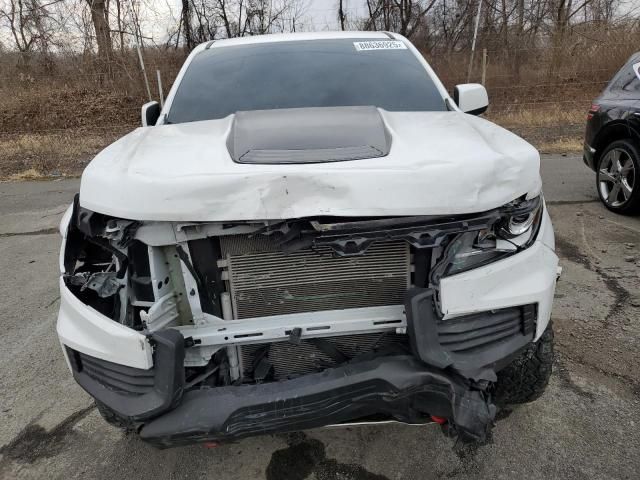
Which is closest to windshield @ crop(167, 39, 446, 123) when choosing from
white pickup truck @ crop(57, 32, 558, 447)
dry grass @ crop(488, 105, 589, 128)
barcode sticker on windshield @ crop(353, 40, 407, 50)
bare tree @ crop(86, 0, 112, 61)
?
barcode sticker on windshield @ crop(353, 40, 407, 50)

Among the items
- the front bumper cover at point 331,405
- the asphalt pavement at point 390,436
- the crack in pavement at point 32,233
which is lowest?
the asphalt pavement at point 390,436

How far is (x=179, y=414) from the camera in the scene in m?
1.69

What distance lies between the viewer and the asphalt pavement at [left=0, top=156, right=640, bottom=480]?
2164 mm

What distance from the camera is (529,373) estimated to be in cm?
212

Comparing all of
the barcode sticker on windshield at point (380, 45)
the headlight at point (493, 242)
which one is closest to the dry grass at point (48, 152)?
the barcode sticker on windshield at point (380, 45)

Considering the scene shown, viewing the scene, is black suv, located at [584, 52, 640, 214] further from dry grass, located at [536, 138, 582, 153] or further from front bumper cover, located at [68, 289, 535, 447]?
front bumper cover, located at [68, 289, 535, 447]

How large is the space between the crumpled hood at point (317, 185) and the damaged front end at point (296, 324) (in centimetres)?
7

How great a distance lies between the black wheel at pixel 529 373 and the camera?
2.09 metres

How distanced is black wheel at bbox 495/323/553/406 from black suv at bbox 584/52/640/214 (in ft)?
12.0

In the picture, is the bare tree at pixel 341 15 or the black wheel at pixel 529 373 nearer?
the black wheel at pixel 529 373

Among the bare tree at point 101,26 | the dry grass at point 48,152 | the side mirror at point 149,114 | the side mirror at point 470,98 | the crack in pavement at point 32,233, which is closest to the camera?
the side mirror at point 470,98

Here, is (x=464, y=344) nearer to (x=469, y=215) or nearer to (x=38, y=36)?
(x=469, y=215)

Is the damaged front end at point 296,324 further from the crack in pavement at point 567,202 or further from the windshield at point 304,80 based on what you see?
the crack in pavement at point 567,202

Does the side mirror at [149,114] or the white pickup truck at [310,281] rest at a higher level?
the side mirror at [149,114]
